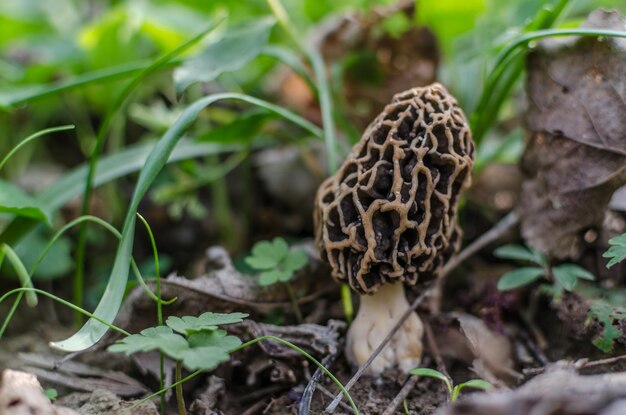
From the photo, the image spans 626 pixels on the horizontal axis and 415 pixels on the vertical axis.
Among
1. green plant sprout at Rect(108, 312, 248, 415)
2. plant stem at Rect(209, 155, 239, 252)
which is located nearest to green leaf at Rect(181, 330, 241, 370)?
green plant sprout at Rect(108, 312, 248, 415)

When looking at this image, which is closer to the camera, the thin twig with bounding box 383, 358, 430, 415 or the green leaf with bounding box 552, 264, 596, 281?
the thin twig with bounding box 383, 358, 430, 415

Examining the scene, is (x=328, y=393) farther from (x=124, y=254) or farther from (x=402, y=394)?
(x=124, y=254)

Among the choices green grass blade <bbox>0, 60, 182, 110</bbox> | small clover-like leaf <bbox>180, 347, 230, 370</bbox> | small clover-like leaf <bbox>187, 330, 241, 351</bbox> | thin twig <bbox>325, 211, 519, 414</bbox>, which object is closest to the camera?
small clover-like leaf <bbox>180, 347, 230, 370</bbox>

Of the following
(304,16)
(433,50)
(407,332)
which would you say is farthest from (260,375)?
(304,16)

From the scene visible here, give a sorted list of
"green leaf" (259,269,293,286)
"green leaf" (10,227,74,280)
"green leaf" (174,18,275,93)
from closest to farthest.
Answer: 1. "green leaf" (259,269,293,286)
2. "green leaf" (174,18,275,93)
3. "green leaf" (10,227,74,280)

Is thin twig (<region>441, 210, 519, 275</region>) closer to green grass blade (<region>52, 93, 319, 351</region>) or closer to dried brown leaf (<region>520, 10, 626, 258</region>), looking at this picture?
dried brown leaf (<region>520, 10, 626, 258</region>)

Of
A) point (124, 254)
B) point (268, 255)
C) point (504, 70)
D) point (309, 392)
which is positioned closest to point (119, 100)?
point (124, 254)

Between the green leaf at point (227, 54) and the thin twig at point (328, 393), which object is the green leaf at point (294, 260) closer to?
the thin twig at point (328, 393)
